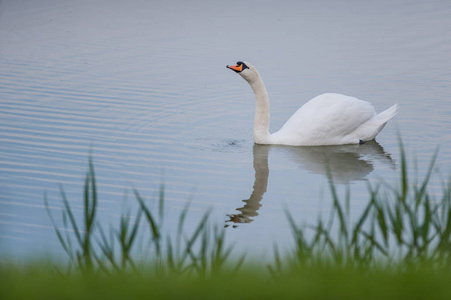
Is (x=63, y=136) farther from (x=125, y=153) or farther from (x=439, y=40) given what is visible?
(x=439, y=40)

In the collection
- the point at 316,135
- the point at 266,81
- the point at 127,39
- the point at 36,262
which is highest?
the point at 127,39

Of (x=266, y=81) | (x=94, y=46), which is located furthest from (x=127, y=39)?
(x=266, y=81)

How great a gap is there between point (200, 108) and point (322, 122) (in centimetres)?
306

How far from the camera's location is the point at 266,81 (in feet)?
52.0

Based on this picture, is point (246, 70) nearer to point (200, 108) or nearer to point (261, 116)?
point (261, 116)

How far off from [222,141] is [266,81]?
16.3ft

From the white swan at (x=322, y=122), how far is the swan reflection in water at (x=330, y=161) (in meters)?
0.11

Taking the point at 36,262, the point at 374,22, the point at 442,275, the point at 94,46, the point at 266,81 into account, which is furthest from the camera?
the point at 374,22

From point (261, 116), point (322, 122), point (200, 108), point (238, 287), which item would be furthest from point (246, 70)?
point (238, 287)

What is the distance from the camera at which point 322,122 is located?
10883 mm

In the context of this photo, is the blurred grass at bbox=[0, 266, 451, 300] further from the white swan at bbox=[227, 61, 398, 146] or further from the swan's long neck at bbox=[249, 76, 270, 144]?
the swan's long neck at bbox=[249, 76, 270, 144]

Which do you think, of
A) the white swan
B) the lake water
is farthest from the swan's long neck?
the lake water

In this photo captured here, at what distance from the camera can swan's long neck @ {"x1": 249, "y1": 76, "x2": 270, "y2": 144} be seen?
1113 centimetres

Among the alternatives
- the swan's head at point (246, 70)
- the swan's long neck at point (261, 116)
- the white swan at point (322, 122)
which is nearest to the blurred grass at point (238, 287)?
the white swan at point (322, 122)
